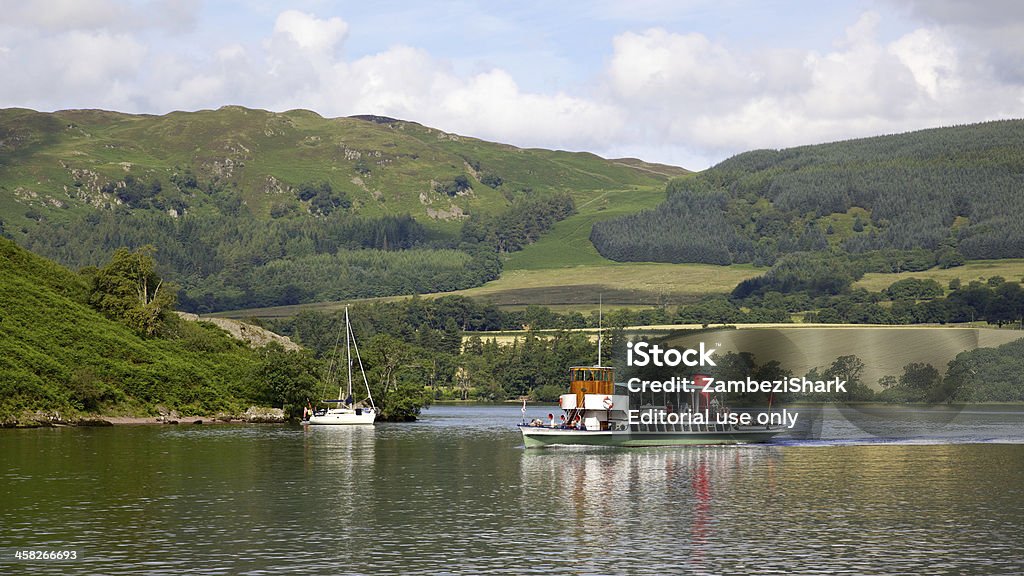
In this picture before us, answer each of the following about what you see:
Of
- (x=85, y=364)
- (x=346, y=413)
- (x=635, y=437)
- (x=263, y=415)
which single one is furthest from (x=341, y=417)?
(x=635, y=437)

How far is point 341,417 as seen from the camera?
565 feet

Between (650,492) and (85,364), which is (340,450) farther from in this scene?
(85,364)

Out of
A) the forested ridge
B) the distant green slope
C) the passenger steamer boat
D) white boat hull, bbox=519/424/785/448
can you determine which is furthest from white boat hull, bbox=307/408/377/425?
white boat hull, bbox=519/424/785/448

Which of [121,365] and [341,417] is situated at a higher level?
[121,365]

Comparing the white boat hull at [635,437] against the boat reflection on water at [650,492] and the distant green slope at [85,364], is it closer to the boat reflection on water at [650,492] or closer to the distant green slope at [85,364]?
the boat reflection on water at [650,492]

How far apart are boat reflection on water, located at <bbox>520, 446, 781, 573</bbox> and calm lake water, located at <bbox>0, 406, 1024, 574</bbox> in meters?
0.23

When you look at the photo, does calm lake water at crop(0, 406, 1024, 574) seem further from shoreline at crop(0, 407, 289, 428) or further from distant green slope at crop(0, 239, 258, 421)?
distant green slope at crop(0, 239, 258, 421)

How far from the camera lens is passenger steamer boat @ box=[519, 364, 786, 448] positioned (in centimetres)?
11631

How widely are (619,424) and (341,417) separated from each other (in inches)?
2560

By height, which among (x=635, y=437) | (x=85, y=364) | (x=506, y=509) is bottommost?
(x=506, y=509)

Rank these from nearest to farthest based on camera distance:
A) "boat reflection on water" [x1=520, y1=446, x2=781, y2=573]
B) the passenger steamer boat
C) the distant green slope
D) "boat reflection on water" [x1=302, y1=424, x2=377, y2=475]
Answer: "boat reflection on water" [x1=520, y1=446, x2=781, y2=573]
"boat reflection on water" [x1=302, y1=424, x2=377, y2=475]
the passenger steamer boat
the distant green slope

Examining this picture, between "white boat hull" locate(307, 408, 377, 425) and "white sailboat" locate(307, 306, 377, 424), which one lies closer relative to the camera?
"white boat hull" locate(307, 408, 377, 425)

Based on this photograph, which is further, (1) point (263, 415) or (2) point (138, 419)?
(1) point (263, 415)

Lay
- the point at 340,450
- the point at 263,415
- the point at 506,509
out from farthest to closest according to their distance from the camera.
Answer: the point at 263,415, the point at 340,450, the point at 506,509
